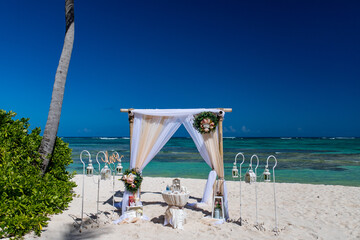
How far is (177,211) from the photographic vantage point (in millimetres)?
5738

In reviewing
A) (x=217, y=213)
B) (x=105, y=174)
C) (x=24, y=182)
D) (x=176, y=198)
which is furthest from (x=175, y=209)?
(x=24, y=182)

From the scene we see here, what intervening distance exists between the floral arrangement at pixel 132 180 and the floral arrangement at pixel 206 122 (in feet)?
6.41

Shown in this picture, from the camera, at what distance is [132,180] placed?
20.9 ft

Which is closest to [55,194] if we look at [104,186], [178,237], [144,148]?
[144,148]

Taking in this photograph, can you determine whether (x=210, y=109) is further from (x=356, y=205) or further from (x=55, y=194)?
(x=356, y=205)

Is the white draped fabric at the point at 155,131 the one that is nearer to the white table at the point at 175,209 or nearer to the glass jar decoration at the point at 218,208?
the glass jar decoration at the point at 218,208

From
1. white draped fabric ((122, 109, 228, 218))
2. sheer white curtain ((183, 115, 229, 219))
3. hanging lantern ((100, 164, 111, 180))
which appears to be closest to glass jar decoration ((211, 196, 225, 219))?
sheer white curtain ((183, 115, 229, 219))

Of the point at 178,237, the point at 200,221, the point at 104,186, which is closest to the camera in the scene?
the point at 178,237

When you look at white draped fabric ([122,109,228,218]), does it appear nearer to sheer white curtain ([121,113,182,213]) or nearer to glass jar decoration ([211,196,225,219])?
sheer white curtain ([121,113,182,213])

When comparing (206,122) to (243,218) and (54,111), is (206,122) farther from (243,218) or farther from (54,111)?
(54,111)

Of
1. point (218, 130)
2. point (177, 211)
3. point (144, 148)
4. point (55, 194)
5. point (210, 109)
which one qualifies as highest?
point (210, 109)

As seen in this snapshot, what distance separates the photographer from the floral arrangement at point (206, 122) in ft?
21.5

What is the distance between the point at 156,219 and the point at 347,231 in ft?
13.9

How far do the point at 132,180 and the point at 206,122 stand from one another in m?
2.31
